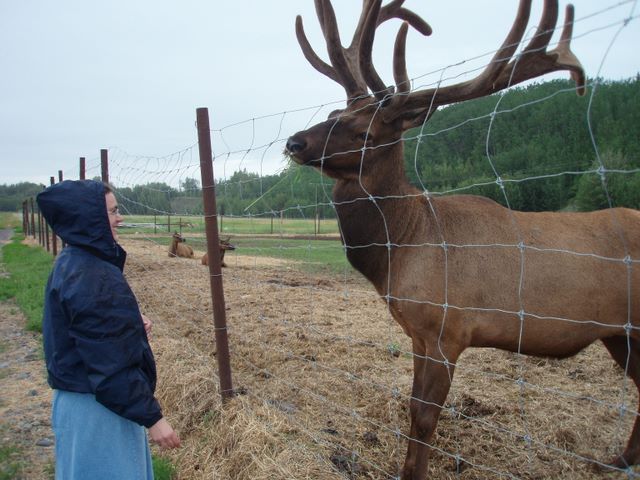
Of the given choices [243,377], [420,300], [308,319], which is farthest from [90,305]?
[308,319]

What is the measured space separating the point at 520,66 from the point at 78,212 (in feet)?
8.31

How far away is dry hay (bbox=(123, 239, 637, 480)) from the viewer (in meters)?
3.47

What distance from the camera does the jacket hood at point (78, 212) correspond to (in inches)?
88.9

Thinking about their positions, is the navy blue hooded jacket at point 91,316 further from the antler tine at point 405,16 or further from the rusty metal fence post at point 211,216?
the antler tine at point 405,16

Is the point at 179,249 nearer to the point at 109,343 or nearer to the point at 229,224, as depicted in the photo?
the point at 229,224

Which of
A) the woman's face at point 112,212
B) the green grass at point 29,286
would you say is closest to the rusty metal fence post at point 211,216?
the woman's face at point 112,212

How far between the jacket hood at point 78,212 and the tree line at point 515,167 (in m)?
1.33

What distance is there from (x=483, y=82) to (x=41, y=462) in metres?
4.22

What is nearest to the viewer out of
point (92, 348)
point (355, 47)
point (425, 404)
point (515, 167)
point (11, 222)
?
point (92, 348)

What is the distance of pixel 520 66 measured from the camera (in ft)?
9.89

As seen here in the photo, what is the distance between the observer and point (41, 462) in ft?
13.1

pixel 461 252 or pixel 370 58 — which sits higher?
pixel 370 58

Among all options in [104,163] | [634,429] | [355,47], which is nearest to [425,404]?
[634,429]

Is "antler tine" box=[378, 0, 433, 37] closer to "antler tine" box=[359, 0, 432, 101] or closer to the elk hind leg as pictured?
"antler tine" box=[359, 0, 432, 101]
